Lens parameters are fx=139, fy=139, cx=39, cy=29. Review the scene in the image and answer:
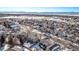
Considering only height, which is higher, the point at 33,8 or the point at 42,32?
the point at 33,8
